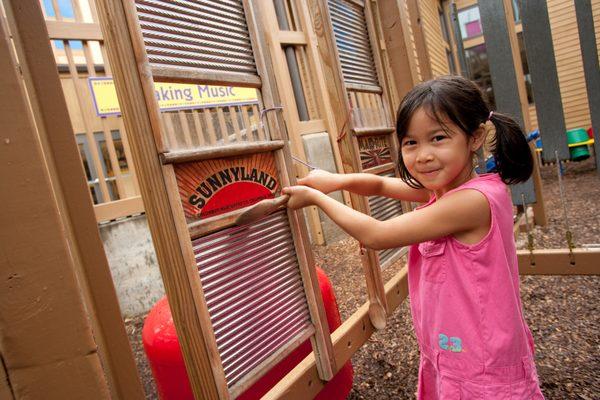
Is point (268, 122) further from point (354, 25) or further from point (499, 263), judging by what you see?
point (354, 25)

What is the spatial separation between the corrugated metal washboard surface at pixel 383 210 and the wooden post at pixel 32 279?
1.94 meters

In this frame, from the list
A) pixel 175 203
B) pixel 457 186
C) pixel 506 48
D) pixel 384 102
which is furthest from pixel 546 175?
pixel 175 203

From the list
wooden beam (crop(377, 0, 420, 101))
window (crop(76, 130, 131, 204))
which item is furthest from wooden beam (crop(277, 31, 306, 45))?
wooden beam (crop(377, 0, 420, 101))

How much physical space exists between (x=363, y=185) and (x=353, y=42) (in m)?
1.15

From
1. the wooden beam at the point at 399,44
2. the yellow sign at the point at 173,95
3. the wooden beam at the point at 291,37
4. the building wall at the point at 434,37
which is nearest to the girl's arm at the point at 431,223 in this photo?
the wooden beam at the point at 399,44

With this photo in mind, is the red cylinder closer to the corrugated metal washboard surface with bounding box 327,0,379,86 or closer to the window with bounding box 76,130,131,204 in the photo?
the corrugated metal washboard surface with bounding box 327,0,379,86

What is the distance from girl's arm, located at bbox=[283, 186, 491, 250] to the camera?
1296mm

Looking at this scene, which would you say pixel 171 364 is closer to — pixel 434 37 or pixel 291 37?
pixel 291 37

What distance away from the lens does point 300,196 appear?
1.62 meters

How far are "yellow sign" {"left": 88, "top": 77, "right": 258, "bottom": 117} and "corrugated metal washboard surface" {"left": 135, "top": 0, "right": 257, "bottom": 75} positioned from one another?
221cm

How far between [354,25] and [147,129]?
6.28 feet

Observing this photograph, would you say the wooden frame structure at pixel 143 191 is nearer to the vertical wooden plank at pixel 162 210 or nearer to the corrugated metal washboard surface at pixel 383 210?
the vertical wooden plank at pixel 162 210

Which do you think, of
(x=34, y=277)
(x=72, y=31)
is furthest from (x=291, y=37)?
(x=34, y=277)

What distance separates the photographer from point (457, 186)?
1433 millimetres
